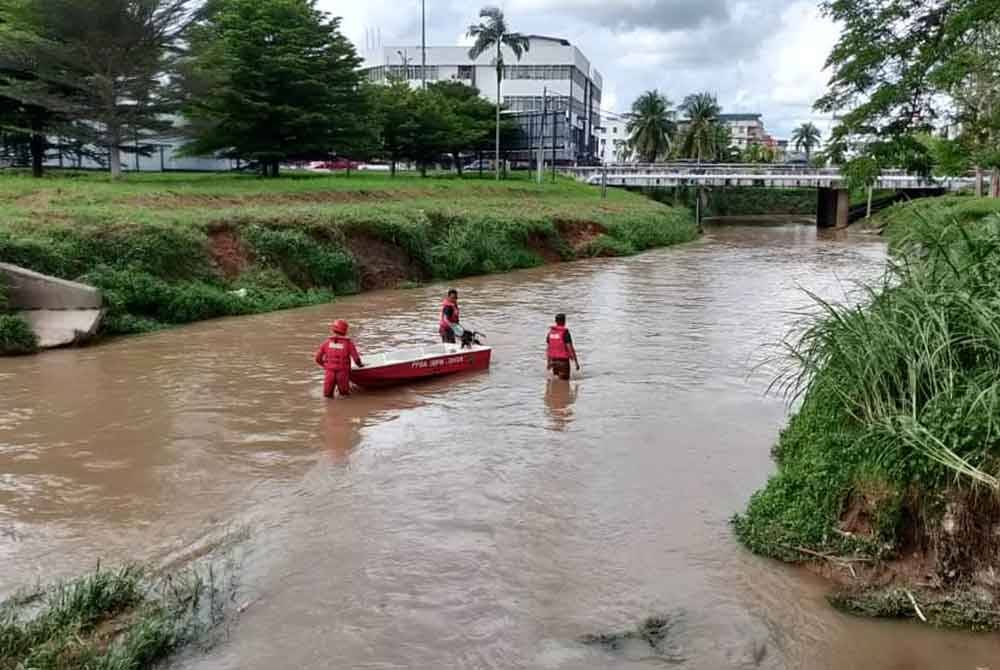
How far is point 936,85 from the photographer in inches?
457

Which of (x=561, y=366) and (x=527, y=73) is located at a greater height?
(x=527, y=73)

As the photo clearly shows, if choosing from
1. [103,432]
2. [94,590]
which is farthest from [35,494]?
[94,590]

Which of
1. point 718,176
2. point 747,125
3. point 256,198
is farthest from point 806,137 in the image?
point 256,198

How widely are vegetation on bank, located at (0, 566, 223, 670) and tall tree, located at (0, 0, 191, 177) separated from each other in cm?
2742

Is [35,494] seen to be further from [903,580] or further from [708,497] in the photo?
[903,580]

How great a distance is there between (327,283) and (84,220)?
22.4ft

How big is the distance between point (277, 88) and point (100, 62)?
841 cm

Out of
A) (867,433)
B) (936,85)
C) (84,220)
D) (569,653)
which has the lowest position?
(569,653)

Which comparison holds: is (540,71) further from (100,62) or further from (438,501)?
(438,501)

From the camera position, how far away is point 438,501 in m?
9.62

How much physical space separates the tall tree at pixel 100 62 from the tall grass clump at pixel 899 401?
2869 centimetres

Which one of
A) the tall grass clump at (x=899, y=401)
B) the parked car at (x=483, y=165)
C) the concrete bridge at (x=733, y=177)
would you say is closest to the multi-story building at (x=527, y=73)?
the parked car at (x=483, y=165)

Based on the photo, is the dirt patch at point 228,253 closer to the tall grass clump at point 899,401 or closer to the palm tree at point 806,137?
the tall grass clump at point 899,401

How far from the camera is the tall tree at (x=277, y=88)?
36.9 metres
